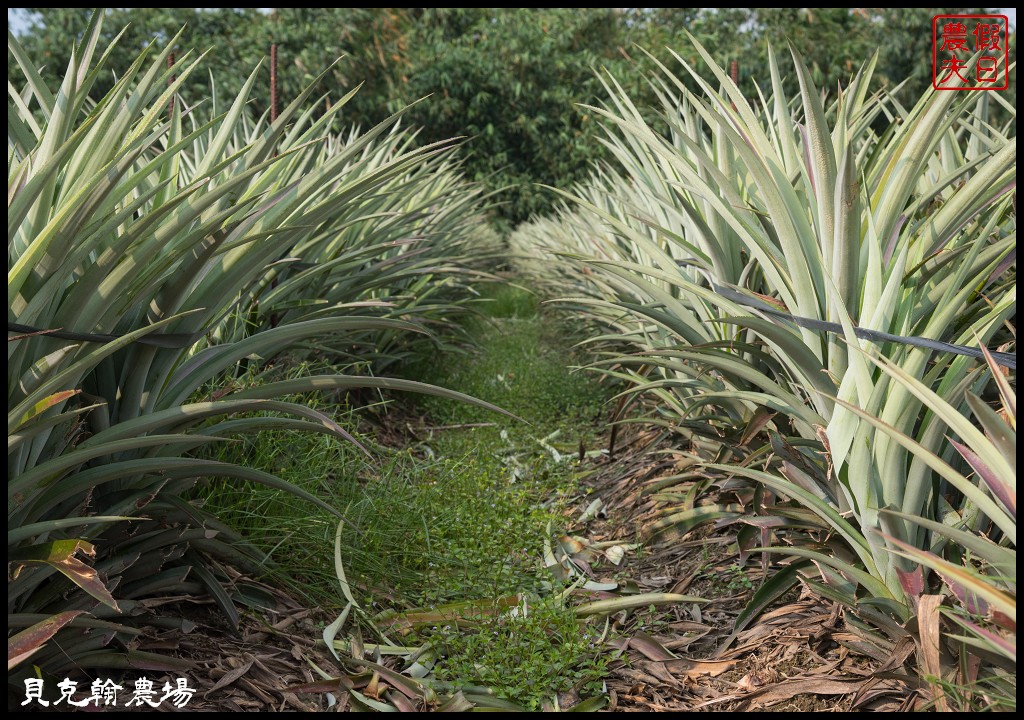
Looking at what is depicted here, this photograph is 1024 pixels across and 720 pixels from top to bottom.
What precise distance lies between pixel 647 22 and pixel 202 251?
16.7m

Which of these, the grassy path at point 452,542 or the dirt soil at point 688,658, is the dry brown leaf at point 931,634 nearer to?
the dirt soil at point 688,658

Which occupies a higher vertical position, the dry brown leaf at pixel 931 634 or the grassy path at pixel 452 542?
the dry brown leaf at pixel 931 634

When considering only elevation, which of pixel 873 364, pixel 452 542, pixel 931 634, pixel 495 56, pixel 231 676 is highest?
pixel 495 56

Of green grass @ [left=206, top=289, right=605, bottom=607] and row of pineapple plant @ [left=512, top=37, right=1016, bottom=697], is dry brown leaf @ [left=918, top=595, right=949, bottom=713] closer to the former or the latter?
row of pineapple plant @ [left=512, top=37, right=1016, bottom=697]

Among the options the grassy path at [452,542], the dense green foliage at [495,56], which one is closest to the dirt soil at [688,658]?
the grassy path at [452,542]

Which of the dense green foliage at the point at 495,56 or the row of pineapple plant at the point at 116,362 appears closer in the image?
the row of pineapple plant at the point at 116,362

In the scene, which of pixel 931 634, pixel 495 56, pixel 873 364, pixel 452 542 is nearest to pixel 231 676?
pixel 452 542

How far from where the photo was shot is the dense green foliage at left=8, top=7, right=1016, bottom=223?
11.8 metres

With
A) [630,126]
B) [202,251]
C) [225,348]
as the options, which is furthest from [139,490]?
[630,126]

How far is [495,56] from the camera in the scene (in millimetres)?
13195

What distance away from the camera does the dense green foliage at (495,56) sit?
11.8 meters

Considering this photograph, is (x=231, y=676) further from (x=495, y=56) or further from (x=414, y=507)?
(x=495, y=56)

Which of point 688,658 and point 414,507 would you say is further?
point 414,507

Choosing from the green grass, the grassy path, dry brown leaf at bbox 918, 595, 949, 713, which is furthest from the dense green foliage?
dry brown leaf at bbox 918, 595, 949, 713
